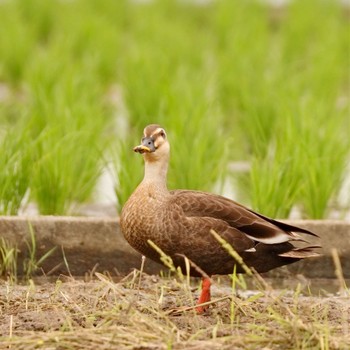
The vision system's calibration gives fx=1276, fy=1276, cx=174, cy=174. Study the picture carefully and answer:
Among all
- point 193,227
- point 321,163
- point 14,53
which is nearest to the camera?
point 193,227

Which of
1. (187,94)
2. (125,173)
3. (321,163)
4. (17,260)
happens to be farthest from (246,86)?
(17,260)

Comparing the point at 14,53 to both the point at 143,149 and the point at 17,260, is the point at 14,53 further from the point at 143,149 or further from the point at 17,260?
the point at 143,149

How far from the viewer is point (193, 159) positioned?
20.1 feet

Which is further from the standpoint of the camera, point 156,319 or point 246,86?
point 246,86

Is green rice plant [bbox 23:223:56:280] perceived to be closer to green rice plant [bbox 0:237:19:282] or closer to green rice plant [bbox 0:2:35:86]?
green rice plant [bbox 0:237:19:282]

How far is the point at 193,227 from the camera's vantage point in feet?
14.6

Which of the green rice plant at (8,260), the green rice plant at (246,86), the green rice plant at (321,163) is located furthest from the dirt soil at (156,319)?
the green rice plant at (246,86)

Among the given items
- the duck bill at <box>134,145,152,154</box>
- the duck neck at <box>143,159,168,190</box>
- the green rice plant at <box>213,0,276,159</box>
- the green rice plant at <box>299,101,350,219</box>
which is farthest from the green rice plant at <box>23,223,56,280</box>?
the green rice plant at <box>213,0,276,159</box>

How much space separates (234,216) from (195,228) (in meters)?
→ 0.19

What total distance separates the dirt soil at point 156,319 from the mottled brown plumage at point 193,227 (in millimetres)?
161

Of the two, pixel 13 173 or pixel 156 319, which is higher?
pixel 13 173

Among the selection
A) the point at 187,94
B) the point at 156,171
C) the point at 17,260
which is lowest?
the point at 17,260

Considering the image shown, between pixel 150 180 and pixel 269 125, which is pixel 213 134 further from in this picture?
pixel 150 180

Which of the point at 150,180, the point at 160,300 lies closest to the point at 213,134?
the point at 150,180
